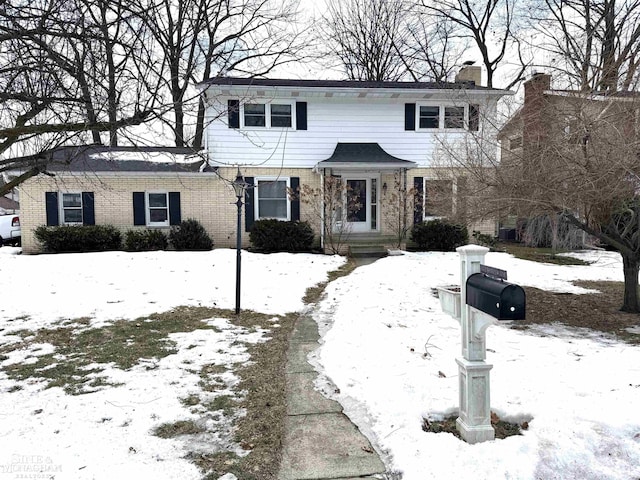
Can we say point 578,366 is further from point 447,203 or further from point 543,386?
point 447,203

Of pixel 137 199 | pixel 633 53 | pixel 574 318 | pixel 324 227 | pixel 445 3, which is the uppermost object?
pixel 445 3

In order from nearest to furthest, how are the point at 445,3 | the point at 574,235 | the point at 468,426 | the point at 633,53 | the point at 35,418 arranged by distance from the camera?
the point at 468,426 < the point at 35,418 < the point at 633,53 < the point at 574,235 < the point at 445,3

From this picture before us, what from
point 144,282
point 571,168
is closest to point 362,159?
point 144,282

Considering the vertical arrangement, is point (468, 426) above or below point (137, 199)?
below

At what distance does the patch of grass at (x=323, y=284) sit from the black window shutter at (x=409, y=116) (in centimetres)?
540

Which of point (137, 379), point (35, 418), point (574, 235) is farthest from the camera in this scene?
point (574, 235)

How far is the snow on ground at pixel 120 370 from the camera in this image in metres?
2.91

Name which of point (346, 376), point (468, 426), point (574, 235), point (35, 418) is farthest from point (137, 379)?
point (574, 235)

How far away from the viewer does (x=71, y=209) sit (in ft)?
48.2

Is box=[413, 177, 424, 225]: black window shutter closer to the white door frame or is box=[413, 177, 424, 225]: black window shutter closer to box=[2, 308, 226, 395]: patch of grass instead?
the white door frame

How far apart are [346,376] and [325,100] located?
12277mm

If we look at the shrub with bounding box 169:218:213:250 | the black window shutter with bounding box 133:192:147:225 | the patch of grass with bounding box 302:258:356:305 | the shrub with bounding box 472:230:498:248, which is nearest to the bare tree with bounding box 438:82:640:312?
the patch of grass with bounding box 302:258:356:305

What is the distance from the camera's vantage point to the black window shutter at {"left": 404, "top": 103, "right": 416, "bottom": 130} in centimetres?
1540

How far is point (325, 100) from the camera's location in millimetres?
15078
